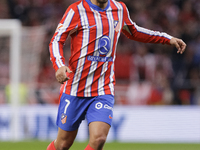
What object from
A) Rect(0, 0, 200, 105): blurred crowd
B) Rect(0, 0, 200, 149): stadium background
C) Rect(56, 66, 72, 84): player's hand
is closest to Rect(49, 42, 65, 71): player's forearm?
Rect(56, 66, 72, 84): player's hand

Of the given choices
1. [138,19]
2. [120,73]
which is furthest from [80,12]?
[138,19]

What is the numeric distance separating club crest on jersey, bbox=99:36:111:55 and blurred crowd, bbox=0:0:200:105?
25.0 feet

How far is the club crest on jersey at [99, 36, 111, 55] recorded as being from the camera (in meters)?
4.28

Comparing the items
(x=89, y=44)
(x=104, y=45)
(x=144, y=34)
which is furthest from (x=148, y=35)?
(x=89, y=44)

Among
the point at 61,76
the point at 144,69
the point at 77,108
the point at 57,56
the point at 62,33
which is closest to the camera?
the point at 61,76

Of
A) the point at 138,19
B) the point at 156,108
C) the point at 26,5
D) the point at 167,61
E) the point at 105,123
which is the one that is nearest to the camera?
the point at 105,123

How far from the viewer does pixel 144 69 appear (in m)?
12.3

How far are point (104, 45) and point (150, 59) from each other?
844 cm

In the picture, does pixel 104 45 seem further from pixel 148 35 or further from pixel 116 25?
pixel 148 35

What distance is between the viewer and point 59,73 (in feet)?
12.1

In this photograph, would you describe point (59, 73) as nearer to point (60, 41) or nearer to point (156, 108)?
point (60, 41)

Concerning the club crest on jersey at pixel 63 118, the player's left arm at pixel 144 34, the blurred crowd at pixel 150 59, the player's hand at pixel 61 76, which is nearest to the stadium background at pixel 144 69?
the blurred crowd at pixel 150 59

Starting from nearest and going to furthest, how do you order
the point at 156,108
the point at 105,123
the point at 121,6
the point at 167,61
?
the point at 105,123 < the point at 121,6 < the point at 156,108 < the point at 167,61

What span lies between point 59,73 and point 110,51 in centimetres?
84
